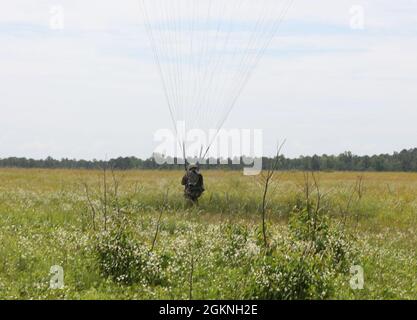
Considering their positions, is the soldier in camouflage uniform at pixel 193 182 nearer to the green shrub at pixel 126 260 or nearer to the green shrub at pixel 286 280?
the green shrub at pixel 126 260

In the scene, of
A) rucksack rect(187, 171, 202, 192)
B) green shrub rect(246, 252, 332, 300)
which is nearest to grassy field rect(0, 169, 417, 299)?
green shrub rect(246, 252, 332, 300)

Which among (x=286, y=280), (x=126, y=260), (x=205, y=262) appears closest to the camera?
(x=286, y=280)

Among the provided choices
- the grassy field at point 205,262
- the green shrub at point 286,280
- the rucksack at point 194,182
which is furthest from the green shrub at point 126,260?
the rucksack at point 194,182

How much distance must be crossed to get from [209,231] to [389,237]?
19.9ft

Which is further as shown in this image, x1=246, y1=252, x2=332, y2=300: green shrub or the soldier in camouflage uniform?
the soldier in camouflage uniform

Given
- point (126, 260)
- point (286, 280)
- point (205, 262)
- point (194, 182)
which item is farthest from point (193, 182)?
point (286, 280)

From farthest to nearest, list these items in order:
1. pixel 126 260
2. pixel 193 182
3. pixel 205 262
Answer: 1. pixel 193 182
2. pixel 205 262
3. pixel 126 260

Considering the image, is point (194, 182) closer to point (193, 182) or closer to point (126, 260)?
point (193, 182)

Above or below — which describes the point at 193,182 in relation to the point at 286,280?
above

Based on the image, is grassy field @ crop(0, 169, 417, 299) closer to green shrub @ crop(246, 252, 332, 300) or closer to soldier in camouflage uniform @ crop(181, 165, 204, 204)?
green shrub @ crop(246, 252, 332, 300)

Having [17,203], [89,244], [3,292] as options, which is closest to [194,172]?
Result: [17,203]

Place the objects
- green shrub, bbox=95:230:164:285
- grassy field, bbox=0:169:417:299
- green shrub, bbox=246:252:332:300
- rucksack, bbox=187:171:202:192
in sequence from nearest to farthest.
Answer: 1. green shrub, bbox=246:252:332:300
2. grassy field, bbox=0:169:417:299
3. green shrub, bbox=95:230:164:285
4. rucksack, bbox=187:171:202:192

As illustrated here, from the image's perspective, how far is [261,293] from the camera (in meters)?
10.8

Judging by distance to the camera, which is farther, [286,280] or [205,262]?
[205,262]
